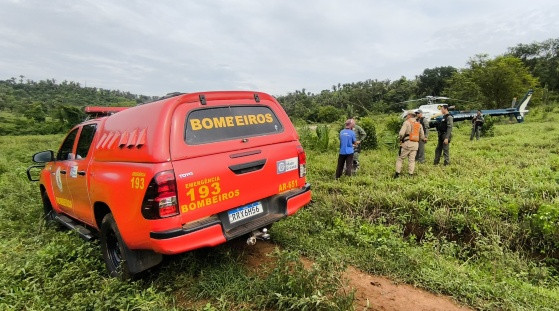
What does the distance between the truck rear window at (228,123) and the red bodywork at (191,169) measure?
0.04 feet

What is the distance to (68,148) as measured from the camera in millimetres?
4633

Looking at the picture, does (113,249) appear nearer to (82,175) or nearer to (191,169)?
(82,175)

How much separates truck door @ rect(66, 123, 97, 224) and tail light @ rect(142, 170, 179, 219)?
4.83 feet

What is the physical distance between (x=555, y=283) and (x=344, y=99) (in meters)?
60.3

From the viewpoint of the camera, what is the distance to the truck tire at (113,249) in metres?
3.28

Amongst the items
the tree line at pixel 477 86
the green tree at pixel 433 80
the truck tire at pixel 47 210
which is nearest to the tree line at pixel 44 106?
the truck tire at pixel 47 210

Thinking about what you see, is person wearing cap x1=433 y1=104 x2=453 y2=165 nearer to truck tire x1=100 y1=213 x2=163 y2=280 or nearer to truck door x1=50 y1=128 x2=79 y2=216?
truck tire x1=100 y1=213 x2=163 y2=280

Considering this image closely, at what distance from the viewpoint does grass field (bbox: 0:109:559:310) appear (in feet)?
9.64

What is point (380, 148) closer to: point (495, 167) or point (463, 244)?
point (495, 167)

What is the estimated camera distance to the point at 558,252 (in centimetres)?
409

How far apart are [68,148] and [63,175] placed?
389 mm

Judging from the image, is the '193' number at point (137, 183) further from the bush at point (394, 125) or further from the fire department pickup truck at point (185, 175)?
the bush at point (394, 125)

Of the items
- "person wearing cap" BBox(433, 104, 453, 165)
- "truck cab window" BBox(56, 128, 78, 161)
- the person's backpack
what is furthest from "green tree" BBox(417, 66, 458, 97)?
"truck cab window" BBox(56, 128, 78, 161)

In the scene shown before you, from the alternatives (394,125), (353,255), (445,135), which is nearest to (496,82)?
(394,125)
